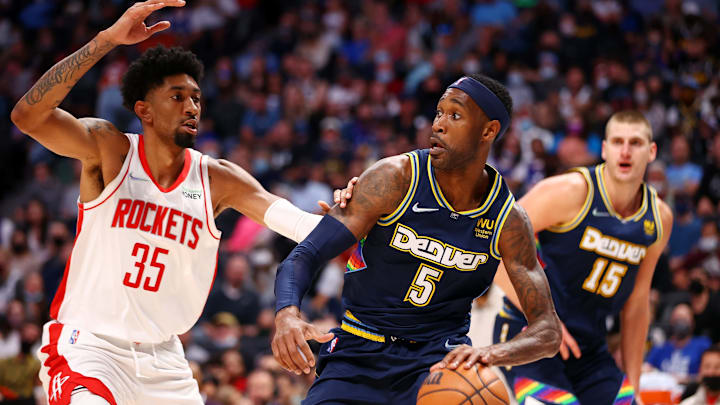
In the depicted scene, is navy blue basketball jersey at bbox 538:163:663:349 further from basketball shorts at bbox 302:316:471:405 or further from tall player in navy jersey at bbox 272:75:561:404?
basketball shorts at bbox 302:316:471:405

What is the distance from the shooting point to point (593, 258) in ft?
18.1

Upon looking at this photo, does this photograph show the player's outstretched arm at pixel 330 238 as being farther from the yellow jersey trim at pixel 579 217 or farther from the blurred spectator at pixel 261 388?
the blurred spectator at pixel 261 388

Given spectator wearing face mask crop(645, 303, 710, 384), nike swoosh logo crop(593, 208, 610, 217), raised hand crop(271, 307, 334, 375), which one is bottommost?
raised hand crop(271, 307, 334, 375)

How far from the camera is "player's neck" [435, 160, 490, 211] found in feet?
14.3

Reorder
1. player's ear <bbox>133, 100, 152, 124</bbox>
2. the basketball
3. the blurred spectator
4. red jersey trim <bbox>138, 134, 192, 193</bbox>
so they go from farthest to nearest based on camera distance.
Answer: the blurred spectator
player's ear <bbox>133, 100, 152, 124</bbox>
red jersey trim <bbox>138, 134, 192, 193</bbox>
the basketball

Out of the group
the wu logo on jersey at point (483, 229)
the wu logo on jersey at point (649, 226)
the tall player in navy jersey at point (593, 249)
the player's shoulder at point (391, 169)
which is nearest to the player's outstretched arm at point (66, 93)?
the player's shoulder at point (391, 169)

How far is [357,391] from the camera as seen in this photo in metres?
4.12

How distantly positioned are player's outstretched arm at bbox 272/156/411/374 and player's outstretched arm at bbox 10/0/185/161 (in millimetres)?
1394

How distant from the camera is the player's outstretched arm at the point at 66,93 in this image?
14.6 feet

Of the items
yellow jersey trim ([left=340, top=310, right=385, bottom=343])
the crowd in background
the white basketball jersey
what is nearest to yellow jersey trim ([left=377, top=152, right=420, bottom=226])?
yellow jersey trim ([left=340, top=310, right=385, bottom=343])

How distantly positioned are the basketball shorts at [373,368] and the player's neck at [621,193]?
1868mm

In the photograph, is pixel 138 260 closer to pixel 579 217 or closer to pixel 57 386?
pixel 57 386

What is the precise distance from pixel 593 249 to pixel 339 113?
31.9 feet

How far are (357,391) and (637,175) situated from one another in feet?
8.40
